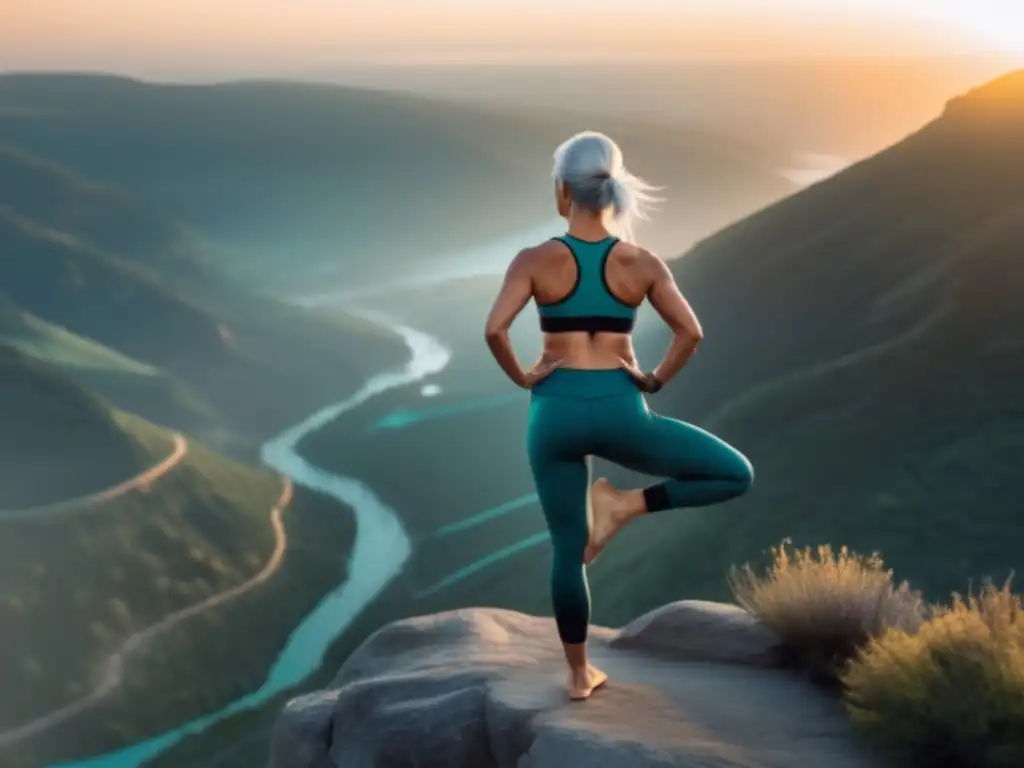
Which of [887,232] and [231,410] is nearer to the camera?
[887,232]

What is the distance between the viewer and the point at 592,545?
9992 millimetres

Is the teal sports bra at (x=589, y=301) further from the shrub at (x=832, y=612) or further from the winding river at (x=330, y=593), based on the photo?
the winding river at (x=330, y=593)

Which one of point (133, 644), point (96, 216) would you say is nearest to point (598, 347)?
point (133, 644)

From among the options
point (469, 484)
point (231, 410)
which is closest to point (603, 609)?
→ point (469, 484)

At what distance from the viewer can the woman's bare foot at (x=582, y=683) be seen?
33.7 ft

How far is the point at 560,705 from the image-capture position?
10.1 m

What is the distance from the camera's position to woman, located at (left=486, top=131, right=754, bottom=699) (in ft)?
31.1

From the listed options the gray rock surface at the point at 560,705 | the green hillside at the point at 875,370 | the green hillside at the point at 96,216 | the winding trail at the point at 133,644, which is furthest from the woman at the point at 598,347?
the green hillside at the point at 96,216

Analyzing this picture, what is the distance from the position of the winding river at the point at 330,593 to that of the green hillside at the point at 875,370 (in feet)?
68.4

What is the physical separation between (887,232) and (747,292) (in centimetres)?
862

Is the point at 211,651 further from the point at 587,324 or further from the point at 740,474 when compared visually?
the point at 740,474

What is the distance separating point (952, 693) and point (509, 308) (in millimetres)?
5067

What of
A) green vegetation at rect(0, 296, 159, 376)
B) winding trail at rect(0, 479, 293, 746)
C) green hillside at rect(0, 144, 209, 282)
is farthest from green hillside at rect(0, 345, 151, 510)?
green hillside at rect(0, 144, 209, 282)

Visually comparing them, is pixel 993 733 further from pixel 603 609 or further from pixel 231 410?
pixel 231 410
